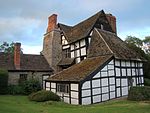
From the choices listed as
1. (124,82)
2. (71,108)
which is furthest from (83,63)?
(71,108)

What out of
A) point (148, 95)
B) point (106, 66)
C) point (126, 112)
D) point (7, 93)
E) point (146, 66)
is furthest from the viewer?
point (146, 66)

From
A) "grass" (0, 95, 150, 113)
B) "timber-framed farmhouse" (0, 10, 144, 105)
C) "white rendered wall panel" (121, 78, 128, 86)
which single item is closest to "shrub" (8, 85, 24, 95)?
"timber-framed farmhouse" (0, 10, 144, 105)

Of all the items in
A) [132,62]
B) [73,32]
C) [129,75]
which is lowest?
[129,75]

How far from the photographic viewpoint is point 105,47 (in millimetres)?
27188

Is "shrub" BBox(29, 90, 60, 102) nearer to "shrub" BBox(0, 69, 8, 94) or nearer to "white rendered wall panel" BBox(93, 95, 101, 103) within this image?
"white rendered wall panel" BBox(93, 95, 101, 103)

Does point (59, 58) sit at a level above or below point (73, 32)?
below

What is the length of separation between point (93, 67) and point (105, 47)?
15.1 ft

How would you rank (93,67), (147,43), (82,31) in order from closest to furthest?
(93,67)
(82,31)
(147,43)

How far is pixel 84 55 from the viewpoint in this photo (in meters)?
29.9

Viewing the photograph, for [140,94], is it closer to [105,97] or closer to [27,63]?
[105,97]

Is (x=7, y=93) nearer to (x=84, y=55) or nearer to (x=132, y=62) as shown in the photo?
(x=84, y=55)

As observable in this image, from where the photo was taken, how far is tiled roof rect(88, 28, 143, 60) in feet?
87.7

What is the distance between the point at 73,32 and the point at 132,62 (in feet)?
34.5

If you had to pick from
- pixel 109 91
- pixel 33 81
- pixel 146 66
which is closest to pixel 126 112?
pixel 109 91
